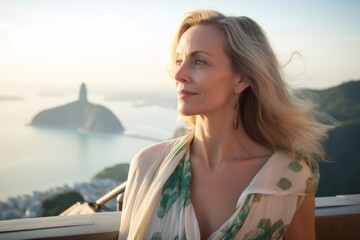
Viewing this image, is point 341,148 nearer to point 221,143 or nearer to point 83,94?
point 83,94

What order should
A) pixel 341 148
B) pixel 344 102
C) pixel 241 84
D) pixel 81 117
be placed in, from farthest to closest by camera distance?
pixel 344 102 → pixel 341 148 → pixel 81 117 → pixel 241 84

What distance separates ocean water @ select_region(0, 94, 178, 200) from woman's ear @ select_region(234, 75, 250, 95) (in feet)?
8.39

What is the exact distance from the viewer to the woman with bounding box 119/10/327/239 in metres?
1.34

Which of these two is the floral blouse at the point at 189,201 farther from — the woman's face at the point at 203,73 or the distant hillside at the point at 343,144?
the distant hillside at the point at 343,144

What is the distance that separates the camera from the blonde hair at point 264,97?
4.55 ft

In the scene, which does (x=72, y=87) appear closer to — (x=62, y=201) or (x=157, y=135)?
(x=157, y=135)

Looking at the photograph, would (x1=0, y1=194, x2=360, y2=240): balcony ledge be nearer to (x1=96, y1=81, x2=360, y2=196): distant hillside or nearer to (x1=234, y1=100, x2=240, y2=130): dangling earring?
(x1=234, y1=100, x2=240, y2=130): dangling earring

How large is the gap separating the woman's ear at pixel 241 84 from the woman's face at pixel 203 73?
1cm

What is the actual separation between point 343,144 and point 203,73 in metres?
3.96

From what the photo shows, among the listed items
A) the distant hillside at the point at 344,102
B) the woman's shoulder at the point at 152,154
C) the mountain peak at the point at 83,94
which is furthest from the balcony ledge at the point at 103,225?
the distant hillside at the point at 344,102

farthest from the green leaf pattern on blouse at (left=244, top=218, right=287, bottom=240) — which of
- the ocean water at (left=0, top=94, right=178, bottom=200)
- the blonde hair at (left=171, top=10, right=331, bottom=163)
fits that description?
the ocean water at (left=0, top=94, right=178, bottom=200)

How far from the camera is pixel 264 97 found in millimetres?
1436

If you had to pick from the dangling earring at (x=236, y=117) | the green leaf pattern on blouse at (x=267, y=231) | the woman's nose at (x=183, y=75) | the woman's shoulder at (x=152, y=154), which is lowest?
the green leaf pattern on blouse at (x=267, y=231)

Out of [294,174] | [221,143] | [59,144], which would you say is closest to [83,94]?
[59,144]
